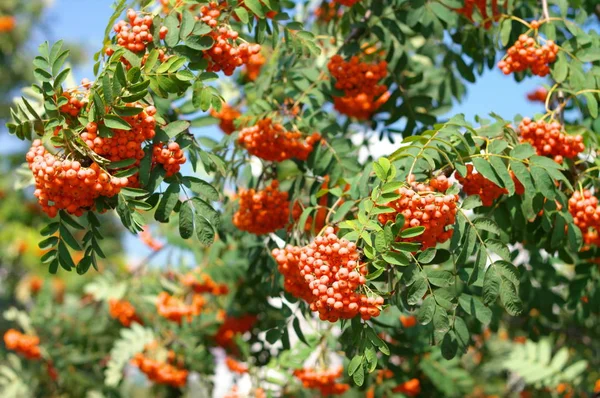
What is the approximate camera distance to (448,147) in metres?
2.36

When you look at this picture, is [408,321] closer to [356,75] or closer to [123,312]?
[356,75]

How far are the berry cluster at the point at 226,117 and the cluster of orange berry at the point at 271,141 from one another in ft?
2.38

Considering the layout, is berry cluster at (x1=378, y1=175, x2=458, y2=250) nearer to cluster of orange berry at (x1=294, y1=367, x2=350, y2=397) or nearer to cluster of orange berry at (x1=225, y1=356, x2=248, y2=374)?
cluster of orange berry at (x1=294, y1=367, x2=350, y2=397)

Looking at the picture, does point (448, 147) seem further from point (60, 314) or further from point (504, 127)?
point (60, 314)

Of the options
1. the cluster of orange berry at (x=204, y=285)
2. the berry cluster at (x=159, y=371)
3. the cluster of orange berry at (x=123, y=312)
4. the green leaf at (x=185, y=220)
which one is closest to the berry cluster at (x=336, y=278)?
the green leaf at (x=185, y=220)

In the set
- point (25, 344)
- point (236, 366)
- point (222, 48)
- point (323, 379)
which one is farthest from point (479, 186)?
point (25, 344)

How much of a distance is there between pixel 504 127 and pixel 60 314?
365 cm

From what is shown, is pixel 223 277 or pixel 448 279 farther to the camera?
pixel 223 277

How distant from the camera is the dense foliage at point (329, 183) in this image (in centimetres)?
213

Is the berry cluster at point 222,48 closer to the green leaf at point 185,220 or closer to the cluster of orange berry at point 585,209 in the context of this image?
the green leaf at point 185,220

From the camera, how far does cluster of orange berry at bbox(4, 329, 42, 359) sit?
471cm

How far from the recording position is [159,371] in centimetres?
424

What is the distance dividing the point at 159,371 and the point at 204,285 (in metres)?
0.62

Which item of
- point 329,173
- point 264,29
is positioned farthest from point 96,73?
point 329,173
